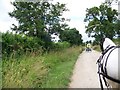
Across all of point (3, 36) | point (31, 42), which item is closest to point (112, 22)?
point (31, 42)

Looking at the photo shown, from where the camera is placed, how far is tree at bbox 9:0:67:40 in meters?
31.4

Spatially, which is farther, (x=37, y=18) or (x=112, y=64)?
(x=37, y=18)

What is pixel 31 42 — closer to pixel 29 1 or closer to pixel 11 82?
pixel 29 1

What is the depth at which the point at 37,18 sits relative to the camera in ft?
105

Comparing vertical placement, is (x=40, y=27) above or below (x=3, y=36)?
above

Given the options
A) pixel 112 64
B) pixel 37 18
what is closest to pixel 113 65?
pixel 112 64

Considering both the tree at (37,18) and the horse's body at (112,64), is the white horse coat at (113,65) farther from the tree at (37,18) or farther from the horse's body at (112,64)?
the tree at (37,18)

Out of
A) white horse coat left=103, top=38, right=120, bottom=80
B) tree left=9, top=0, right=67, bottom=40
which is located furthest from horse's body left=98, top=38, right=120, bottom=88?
tree left=9, top=0, right=67, bottom=40

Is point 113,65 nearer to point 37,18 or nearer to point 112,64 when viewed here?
point 112,64

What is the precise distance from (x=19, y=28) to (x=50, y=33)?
326cm

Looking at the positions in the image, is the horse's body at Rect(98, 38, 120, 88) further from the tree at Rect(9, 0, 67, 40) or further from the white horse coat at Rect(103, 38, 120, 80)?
the tree at Rect(9, 0, 67, 40)

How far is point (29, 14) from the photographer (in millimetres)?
31891

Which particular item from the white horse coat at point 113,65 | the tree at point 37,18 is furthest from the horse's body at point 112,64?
the tree at point 37,18

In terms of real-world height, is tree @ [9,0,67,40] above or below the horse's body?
above
